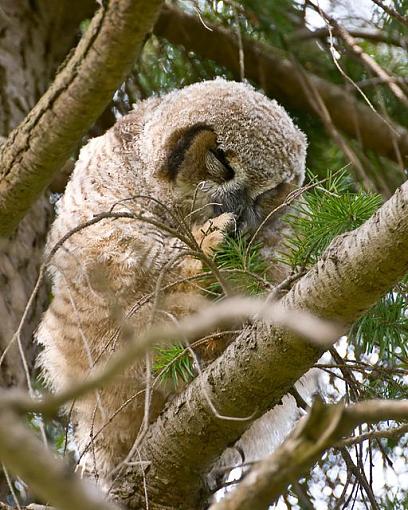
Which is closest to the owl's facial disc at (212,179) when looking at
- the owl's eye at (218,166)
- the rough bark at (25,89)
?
the owl's eye at (218,166)

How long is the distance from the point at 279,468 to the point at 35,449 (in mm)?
294

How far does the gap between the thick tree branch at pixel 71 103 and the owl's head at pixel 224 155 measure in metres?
0.84

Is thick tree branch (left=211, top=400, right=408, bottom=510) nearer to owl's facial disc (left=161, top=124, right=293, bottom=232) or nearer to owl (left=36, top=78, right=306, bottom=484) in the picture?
owl (left=36, top=78, right=306, bottom=484)

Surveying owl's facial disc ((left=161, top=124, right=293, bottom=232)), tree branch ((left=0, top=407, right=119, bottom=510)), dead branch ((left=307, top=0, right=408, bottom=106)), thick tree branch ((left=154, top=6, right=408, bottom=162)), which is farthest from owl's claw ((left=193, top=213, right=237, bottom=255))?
tree branch ((left=0, top=407, right=119, bottom=510))

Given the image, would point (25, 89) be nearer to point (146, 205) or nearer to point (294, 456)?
point (146, 205)

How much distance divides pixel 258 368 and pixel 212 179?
114 cm

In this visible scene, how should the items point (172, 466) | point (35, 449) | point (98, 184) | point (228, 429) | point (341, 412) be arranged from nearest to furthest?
point (35, 449), point (341, 412), point (228, 429), point (172, 466), point (98, 184)

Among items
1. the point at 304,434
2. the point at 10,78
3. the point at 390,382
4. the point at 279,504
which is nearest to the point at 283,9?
the point at 10,78

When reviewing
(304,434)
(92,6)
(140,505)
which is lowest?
(304,434)

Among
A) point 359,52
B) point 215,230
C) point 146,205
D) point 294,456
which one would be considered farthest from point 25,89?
point 294,456

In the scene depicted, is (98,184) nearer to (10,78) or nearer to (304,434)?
(10,78)

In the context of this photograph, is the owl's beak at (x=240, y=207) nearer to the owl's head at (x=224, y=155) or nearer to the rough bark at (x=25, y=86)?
the owl's head at (x=224, y=155)

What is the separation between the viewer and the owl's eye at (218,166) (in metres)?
2.98

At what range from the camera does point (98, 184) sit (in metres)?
3.00
